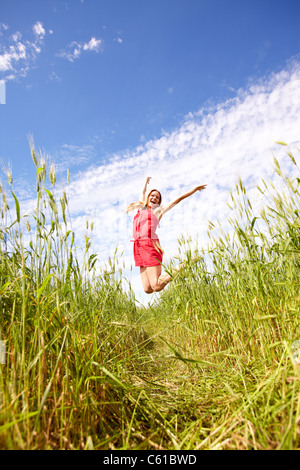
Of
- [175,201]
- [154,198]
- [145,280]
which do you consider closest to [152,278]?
[145,280]

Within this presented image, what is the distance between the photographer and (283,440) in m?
0.70

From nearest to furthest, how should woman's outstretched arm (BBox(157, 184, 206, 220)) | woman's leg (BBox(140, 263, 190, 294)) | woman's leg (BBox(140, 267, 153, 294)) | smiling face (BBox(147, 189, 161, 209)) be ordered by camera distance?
woman's leg (BBox(140, 263, 190, 294))
woman's outstretched arm (BBox(157, 184, 206, 220))
woman's leg (BBox(140, 267, 153, 294))
smiling face (BBox(147, 189, 161, 209))

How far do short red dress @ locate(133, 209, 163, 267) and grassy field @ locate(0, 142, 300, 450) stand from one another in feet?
6.14

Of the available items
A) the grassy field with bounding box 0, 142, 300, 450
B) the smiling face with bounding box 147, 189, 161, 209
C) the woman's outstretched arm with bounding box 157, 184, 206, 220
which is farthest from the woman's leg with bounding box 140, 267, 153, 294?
the grassy field with bounding box 0, 142, 300, 450

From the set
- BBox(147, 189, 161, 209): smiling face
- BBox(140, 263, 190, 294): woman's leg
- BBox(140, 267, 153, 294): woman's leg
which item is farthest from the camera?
BBox(147, 189, 161, 209): smiling face

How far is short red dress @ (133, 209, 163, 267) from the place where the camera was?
418 cm

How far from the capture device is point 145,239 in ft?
13.8

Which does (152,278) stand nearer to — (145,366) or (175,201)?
(175,201)

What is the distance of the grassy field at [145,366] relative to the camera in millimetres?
854

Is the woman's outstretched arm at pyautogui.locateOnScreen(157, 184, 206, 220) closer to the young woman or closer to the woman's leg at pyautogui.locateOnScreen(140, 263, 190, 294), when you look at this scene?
the young woman

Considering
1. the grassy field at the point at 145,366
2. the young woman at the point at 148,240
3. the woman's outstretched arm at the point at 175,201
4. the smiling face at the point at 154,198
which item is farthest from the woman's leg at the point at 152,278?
the grassy field at the point at 145,366
